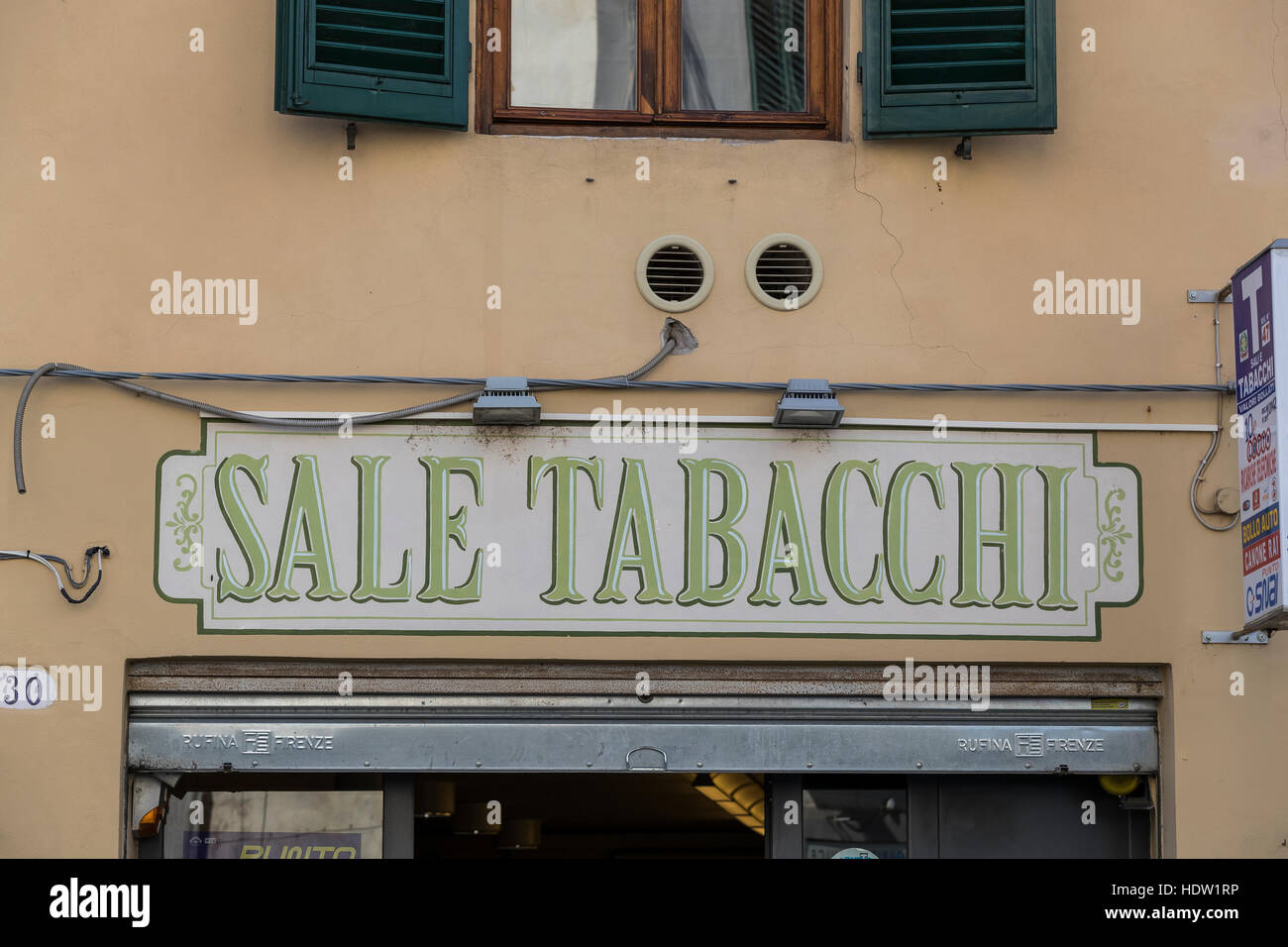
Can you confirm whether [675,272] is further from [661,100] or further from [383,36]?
[383,36]

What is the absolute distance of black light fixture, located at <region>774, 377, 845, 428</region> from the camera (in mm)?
7723

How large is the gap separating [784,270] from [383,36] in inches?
79.2

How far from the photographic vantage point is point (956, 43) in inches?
317

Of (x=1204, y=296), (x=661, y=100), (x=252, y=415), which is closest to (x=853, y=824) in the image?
(x=1204, y=296)

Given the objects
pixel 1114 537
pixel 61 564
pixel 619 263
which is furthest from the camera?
pixel 619 263

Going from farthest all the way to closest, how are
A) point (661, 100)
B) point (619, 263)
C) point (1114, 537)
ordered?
point (661, 100) → point (619, 263) → point (1114, 537)

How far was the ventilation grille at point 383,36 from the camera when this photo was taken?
25.7 ft

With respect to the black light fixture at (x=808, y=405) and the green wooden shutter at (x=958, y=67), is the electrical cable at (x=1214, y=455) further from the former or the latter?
the black light fixture at (x=808, y=405)

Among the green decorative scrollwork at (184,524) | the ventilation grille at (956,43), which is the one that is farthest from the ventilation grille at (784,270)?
the green decorative scrollwork at (184,524)

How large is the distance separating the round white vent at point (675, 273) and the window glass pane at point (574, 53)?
713 mm

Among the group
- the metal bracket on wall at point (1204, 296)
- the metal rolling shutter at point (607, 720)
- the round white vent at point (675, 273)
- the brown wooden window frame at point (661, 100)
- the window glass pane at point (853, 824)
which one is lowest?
the window glass pane at point (853, 824)

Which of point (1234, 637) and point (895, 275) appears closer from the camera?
point (1234, 637)

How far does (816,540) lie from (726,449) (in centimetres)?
55
